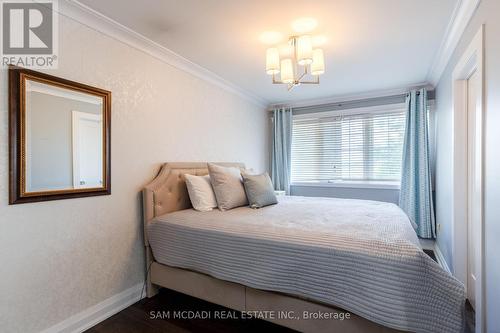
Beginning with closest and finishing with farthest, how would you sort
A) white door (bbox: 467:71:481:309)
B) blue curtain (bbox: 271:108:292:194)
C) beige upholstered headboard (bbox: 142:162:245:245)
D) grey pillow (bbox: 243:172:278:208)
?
white door (bbox: 467:71:481:309) < beige upholstered headboard (bbox: 142:162:245:245) < grey pillow (bbox: 243:172:278:208) < blue curtain (bbox: 271:108:292:194)

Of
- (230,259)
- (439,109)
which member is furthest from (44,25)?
(439,109)

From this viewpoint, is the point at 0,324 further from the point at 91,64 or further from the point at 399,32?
the point at 399,32

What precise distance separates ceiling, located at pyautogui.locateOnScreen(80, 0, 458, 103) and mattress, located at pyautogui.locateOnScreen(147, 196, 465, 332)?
1.57 meters

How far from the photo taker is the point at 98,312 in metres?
1.93

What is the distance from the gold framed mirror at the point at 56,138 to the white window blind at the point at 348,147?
331 cm

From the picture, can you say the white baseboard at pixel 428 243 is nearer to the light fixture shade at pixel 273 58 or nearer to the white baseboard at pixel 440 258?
the white baseboard at pixel 440 258

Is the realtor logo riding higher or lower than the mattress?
higher

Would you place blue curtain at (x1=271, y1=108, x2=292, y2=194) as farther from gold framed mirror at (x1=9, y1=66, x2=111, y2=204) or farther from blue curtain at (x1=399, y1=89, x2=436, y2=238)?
gold framed mirror at (x1=9, y1=66, x2=111, y2=204)

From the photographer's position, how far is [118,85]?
211cm

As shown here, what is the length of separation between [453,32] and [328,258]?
2.12 m

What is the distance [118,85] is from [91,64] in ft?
0.79

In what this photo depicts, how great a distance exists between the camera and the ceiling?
1.78 metres

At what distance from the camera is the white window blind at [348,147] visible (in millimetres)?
3848

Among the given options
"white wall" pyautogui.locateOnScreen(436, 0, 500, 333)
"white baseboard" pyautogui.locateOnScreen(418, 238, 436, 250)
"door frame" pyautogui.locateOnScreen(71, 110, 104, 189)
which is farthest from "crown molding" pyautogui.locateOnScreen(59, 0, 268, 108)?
"white baseboard" pyautogui.locateOnScreen(418, 238, 436, 250)
